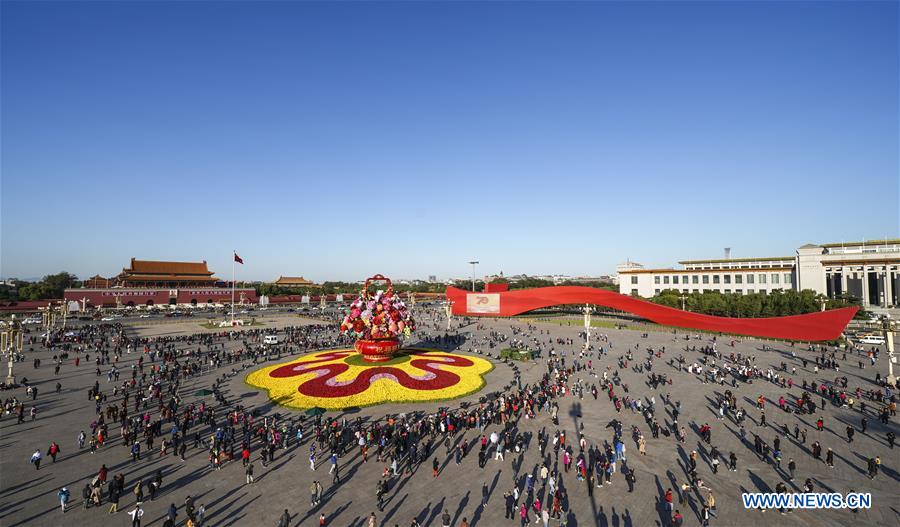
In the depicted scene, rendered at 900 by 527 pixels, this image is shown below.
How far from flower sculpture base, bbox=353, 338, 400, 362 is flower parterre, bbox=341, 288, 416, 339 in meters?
0.44

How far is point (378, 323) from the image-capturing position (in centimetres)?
2905

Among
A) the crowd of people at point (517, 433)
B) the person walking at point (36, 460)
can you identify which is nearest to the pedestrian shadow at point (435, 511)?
the crowd of people at point (517, 433)

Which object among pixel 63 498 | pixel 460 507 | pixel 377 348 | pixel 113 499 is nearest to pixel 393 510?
pixel 460 507

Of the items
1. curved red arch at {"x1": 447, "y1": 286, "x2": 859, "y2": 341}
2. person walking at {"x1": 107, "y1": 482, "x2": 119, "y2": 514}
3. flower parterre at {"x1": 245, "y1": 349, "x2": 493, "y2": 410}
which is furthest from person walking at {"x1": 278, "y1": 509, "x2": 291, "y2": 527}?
curved red arch at {"x1": 447, "y1": 286, "x2": 859, "y2": 341}

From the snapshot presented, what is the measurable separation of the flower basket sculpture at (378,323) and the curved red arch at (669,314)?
2511cm

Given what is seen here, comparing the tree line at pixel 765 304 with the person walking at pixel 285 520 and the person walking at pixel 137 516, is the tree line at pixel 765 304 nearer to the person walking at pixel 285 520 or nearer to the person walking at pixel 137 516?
the person walking at pixel 285 520

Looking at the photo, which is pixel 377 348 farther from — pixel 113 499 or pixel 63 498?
pixel 63 498

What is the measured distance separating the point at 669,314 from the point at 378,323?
3477 cm

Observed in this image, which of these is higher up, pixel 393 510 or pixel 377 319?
pixel 377 319

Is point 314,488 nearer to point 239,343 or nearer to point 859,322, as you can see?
point 239,343

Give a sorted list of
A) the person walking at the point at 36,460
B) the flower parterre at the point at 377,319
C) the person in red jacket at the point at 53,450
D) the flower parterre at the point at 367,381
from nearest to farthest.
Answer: the person walking at the point at 36,460, the person in red jacket at the point at 53,450, the flower parterre at the point at 367,381, the flower parterre at the point at 377,319

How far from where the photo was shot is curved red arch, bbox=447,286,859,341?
3647 cm

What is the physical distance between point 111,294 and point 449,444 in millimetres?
93412

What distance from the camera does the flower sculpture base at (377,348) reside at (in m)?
29.6
